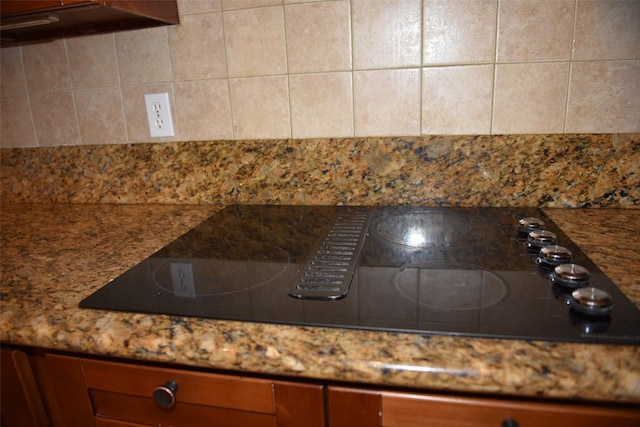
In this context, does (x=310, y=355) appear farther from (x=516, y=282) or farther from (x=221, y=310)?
(x=516, y=282)

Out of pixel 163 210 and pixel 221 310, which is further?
pixel 163 210

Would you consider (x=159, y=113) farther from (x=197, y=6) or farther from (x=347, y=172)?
(x=347, y=172)

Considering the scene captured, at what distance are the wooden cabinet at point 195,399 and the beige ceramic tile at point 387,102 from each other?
0.68 meters

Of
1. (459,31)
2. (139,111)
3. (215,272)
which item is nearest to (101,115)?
(139,111)

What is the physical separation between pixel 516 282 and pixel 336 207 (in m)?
0.53

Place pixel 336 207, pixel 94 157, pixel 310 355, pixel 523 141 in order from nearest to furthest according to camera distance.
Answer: pixel 310 355 < pixel 523 141 < pixel 336 207 < pixel 94 157

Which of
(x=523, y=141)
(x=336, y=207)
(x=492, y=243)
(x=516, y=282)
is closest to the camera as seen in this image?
(x=516, y=282)

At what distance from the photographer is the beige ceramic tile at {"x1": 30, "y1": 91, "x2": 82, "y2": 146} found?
120 cm

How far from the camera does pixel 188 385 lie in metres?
0.55

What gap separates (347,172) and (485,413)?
0.68 metres

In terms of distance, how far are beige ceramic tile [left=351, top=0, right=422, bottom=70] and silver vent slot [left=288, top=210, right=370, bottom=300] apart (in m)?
0.38

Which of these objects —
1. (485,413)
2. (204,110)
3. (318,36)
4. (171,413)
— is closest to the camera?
(485,413)

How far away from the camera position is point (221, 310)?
1.88 ft

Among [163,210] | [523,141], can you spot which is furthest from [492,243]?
[163,210]
